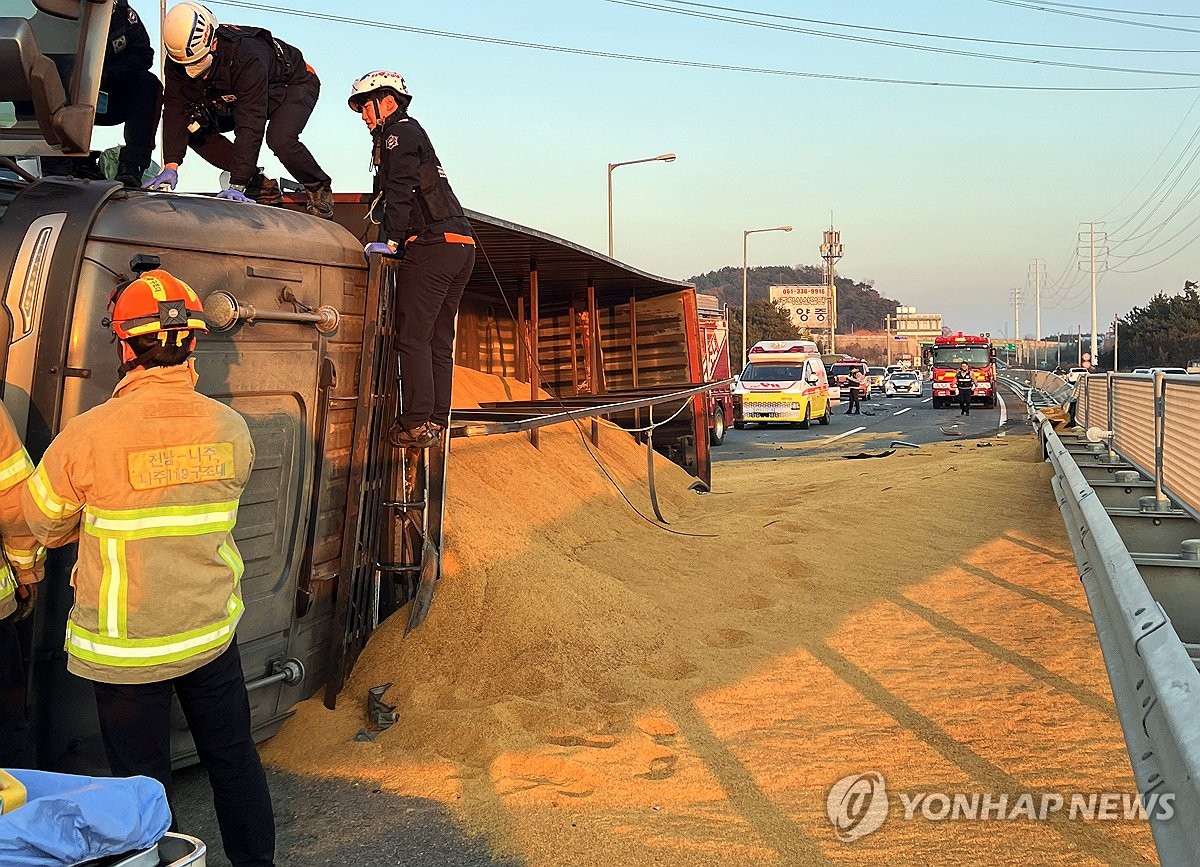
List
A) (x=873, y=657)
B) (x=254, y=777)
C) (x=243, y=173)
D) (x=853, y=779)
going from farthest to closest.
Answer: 1. (x=873, y=657)
2. (x=243, y=173)
3. (x=853, y=779)
4. (x=254, y=777)

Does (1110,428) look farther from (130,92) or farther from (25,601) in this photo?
(25,601)

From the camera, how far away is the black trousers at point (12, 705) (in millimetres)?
3662

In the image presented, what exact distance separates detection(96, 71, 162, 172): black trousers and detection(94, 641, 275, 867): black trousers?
136 inches

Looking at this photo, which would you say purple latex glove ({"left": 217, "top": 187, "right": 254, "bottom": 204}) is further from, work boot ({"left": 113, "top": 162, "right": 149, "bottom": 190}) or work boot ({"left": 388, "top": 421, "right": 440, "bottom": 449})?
work boot ({"left": 388, "top": 421, "right": 440, "bottom": 449})

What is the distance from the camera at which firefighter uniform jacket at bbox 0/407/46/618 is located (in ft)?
11.5

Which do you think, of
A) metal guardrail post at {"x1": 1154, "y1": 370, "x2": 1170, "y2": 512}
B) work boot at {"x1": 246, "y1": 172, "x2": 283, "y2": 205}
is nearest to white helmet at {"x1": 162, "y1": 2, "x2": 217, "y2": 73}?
work boot at {"x1": 246, "y1": 172, "x2": 283, "y2": 205}

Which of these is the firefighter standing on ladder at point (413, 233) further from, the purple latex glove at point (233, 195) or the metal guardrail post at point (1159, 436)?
the metal guardrail post at point (1159, 436)

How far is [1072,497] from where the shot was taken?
244 inches

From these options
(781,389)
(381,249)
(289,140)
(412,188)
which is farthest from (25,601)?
(781,389)

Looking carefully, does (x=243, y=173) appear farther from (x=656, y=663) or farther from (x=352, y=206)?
(x=656, y=663)

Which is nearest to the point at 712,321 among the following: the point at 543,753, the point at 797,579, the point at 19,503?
the point at 797,579

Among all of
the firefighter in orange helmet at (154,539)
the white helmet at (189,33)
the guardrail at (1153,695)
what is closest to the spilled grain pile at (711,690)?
the guardrail at (1153,695)

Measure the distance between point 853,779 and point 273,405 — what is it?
9.99ft

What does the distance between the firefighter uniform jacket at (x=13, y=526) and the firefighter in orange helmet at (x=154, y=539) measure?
20 cm
